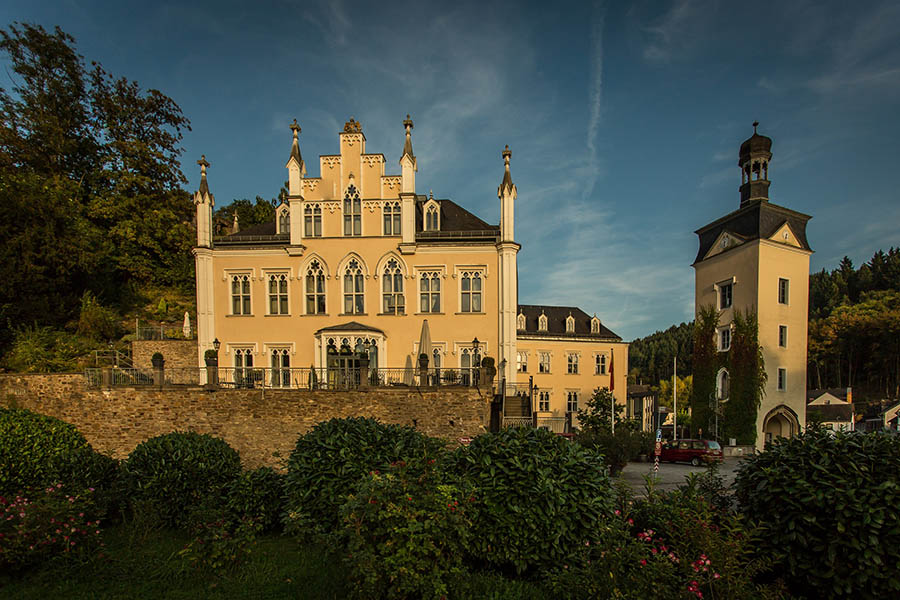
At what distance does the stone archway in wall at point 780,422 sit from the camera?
27.6 m

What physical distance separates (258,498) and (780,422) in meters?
35.5

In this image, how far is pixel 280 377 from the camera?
21.6m

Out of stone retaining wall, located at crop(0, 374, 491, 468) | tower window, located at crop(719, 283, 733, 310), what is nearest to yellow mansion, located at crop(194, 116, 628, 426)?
stone retaining wall, located at crop(0, 374, 491, 468)

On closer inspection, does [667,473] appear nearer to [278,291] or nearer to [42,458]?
[42,458]

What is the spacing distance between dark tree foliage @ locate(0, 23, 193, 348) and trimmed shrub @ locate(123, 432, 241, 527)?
1968cm

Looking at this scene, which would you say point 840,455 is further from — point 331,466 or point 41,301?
point 41,301

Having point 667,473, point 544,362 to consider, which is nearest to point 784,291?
point 544,362

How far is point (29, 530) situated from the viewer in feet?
20.0

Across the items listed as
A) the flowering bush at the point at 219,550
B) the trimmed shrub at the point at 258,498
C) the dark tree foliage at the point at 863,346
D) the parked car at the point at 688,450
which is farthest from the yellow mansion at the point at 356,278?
the dark tree foliage at the point at 863,346

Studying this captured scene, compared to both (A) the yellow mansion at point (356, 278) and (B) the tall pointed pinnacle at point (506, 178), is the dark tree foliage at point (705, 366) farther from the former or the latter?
(B) the tall pointed pinnacle at point (506, 178)

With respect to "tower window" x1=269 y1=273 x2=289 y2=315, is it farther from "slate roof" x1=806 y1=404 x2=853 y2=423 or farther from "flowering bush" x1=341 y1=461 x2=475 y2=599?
"slate roof" x1=806 y1=404 x2=853 y2=423

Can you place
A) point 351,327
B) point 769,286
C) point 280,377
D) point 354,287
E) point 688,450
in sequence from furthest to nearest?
1. point 769,286
2. point 688,450
3. point 354,287
4. point 351,327
5. point 280,377

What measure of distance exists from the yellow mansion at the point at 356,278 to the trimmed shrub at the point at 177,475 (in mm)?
12819

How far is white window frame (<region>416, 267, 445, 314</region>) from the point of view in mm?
22703
